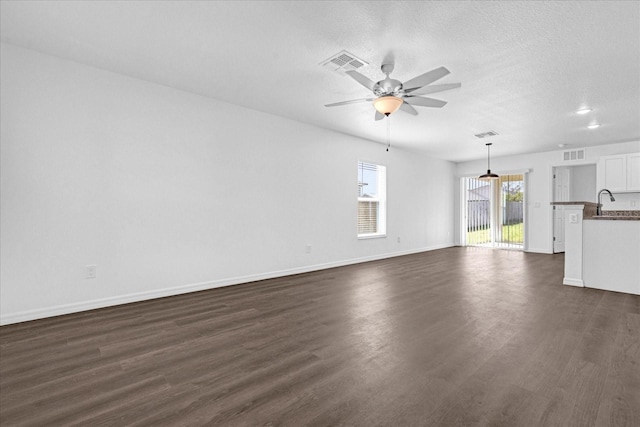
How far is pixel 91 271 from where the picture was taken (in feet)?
10.6

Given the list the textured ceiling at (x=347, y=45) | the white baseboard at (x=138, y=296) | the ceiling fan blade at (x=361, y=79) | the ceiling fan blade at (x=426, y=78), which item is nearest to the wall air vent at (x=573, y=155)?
the textured ceiling at (x=347, y=45)

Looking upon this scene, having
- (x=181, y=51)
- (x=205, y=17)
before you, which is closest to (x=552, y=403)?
(x=205, y=17)

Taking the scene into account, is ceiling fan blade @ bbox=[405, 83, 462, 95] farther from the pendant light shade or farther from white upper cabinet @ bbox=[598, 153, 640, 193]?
white upper cabinet @ bbox=[598, 153, 640, 193]

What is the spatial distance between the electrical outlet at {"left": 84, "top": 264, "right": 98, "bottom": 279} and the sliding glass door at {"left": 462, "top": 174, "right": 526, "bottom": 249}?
915 centimetres

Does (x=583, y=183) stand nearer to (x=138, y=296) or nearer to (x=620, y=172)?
(x=620, y=172)

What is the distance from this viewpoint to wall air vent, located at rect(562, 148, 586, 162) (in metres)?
7.05

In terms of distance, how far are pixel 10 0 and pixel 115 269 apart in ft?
8.26

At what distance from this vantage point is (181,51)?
297cm

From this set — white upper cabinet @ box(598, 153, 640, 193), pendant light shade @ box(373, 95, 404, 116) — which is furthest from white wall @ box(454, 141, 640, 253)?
pendant light shade @ box(373, 95, 404, 116)

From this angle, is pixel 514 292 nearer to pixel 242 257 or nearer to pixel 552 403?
pixel 552 403

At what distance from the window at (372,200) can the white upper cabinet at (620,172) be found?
15.5 feet

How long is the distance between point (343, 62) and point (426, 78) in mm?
841

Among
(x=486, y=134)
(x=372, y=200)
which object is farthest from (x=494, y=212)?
(x=372, y=200)

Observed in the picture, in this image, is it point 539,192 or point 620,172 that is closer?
point 620,172
